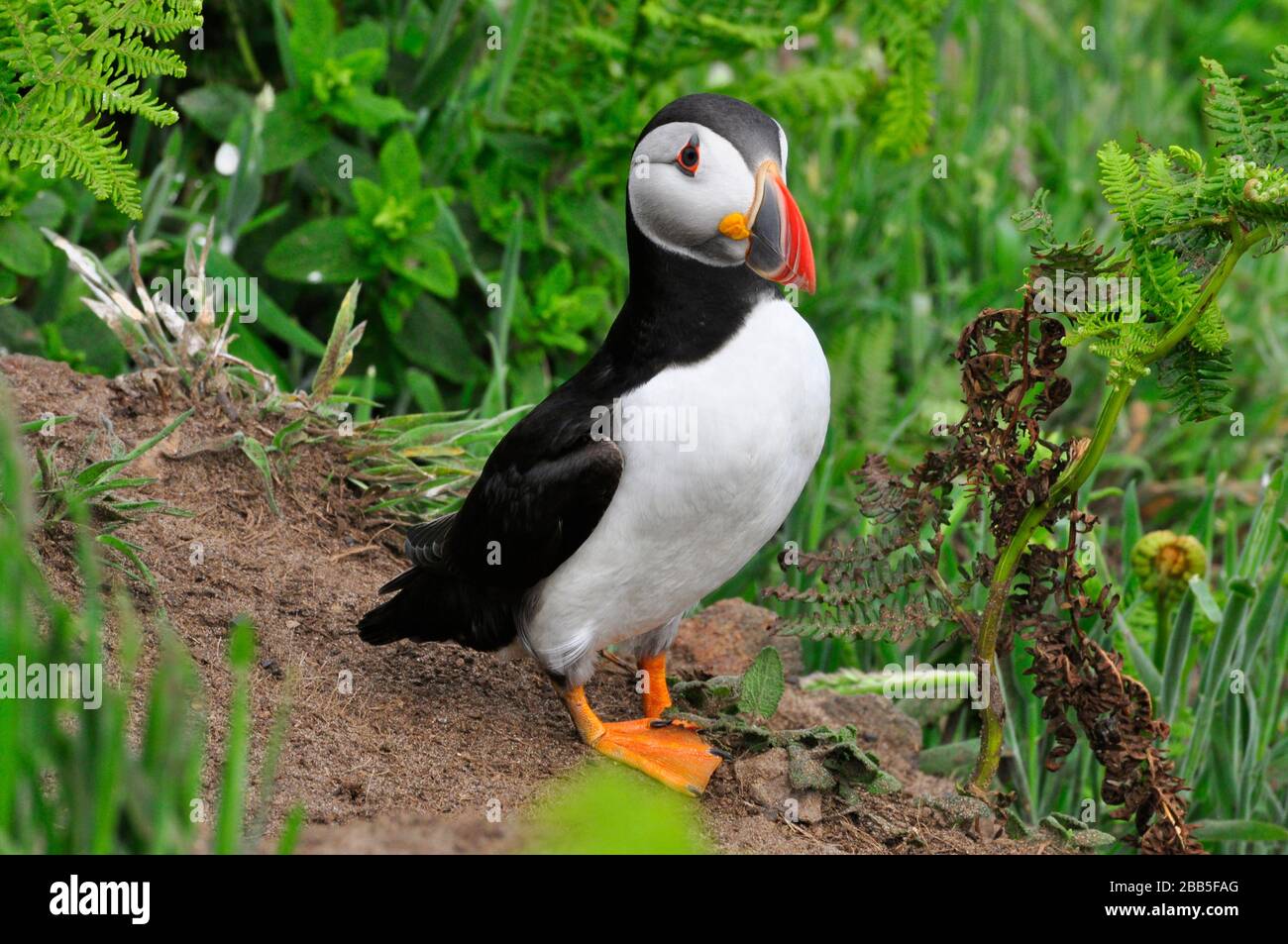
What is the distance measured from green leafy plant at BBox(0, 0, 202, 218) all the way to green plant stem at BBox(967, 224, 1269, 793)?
194 cm

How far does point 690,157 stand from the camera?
3.06 metres

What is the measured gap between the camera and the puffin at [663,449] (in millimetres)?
3010

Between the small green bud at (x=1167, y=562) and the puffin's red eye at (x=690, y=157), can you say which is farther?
the small green bud at (x=1167, y=562)

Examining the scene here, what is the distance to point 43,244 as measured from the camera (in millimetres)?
4453

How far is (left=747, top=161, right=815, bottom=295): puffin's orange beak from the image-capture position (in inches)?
117

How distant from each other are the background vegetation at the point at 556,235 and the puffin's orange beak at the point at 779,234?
59.4 inches

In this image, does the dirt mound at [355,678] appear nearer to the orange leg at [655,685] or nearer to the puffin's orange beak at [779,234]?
the orange leg at [655,685]

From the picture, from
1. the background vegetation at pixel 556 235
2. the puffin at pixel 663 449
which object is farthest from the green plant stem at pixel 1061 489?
the background vegetation at pixel 556 235

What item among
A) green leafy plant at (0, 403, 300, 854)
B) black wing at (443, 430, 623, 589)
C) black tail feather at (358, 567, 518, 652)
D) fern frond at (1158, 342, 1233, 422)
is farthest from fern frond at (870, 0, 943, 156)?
green leafy plant at (0, 403, 300, 854)

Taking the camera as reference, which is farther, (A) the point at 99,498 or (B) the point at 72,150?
(A) the point at 99,498

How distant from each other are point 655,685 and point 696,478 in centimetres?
77
